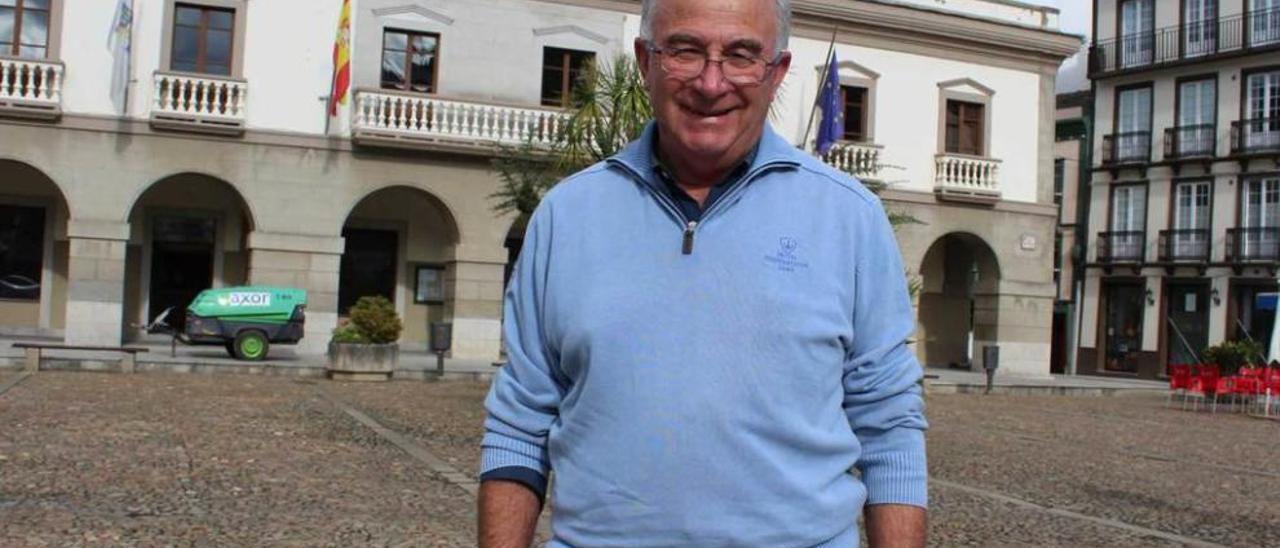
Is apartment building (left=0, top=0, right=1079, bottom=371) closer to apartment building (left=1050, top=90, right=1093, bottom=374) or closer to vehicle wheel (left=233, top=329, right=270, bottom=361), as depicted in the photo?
vehicle wheel (left=233, top=329, right=270, bottom=361)

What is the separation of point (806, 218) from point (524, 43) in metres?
22.4

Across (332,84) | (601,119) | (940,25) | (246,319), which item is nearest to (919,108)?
(940,25)

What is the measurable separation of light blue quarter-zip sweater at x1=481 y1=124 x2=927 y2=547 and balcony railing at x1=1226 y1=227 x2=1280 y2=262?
3472 centimetres

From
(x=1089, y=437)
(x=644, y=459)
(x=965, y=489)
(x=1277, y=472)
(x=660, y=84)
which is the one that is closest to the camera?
(x=644, y=459)

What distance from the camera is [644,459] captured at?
1.88 metres

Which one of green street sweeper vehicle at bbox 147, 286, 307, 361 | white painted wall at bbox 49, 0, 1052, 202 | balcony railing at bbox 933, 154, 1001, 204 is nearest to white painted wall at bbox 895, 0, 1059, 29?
white painted wall at bbox 49, 0, 1052, 202

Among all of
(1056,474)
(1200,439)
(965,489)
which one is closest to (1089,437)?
(1200,439)

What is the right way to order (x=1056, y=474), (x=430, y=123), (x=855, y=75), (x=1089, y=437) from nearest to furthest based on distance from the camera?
(x=1056, y=474), (x=1089, y=437), (x=430, y=123), (x=855, y=75)

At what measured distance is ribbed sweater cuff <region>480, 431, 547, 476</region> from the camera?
79.7 inches

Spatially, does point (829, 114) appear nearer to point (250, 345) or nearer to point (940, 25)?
point (940, 25)

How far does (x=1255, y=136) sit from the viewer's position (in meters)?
33.9

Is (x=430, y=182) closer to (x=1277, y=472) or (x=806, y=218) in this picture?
(x=1277, y=472)

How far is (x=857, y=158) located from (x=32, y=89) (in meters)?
15.1

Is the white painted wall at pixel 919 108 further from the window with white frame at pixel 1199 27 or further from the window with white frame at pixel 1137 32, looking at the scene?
the window with white frame at pixel 1137 32
